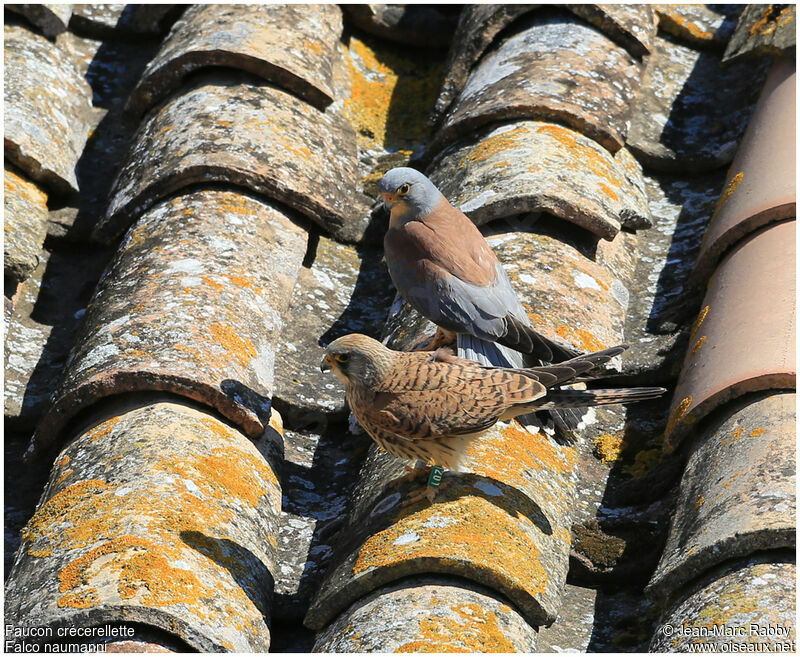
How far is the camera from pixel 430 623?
97.1 inches

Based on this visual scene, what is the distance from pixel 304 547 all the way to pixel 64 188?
2.10m

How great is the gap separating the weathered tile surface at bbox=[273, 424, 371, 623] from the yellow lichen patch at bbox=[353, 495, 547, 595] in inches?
12.4

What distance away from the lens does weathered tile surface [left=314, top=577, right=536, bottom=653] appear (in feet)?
7.96

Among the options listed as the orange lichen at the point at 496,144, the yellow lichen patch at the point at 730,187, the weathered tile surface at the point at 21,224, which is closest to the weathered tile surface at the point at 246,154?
the weathered tile surface at the point at 21,224

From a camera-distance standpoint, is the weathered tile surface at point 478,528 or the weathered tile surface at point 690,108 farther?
the weathered tile surface at point 690,108

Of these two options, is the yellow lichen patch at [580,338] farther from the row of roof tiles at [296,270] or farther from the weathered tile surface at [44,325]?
the weathered tile surface at [44,325]

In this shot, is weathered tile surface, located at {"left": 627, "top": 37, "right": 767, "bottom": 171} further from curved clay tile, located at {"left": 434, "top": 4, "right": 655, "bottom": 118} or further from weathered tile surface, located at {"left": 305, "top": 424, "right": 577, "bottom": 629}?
weathered tile surface, located at {"left": 305, "top": 424, "right": 577, "bottom": 629}

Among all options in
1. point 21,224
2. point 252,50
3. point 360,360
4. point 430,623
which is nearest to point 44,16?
point 252,50

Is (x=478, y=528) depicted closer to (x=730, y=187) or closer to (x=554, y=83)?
(x=730, y=187)

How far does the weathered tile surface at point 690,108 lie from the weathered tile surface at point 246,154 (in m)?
1.25

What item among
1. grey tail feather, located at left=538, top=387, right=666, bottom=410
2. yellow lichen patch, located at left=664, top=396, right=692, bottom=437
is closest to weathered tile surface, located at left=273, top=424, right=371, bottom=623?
grey tail feather, located at left=538, top=387, right=666, bottom=410

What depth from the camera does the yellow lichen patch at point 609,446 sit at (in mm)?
3268

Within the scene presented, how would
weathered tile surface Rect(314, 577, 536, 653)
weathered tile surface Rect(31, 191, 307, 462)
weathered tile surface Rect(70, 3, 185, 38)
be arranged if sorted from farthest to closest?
weathered tile surface Rect(70, 3, 185, 38) → weathered tile surface Rect(31, 191, 307, 462) → weathered tile surface Rect(314, 577, 536, 653)

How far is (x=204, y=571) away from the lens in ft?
8.74
